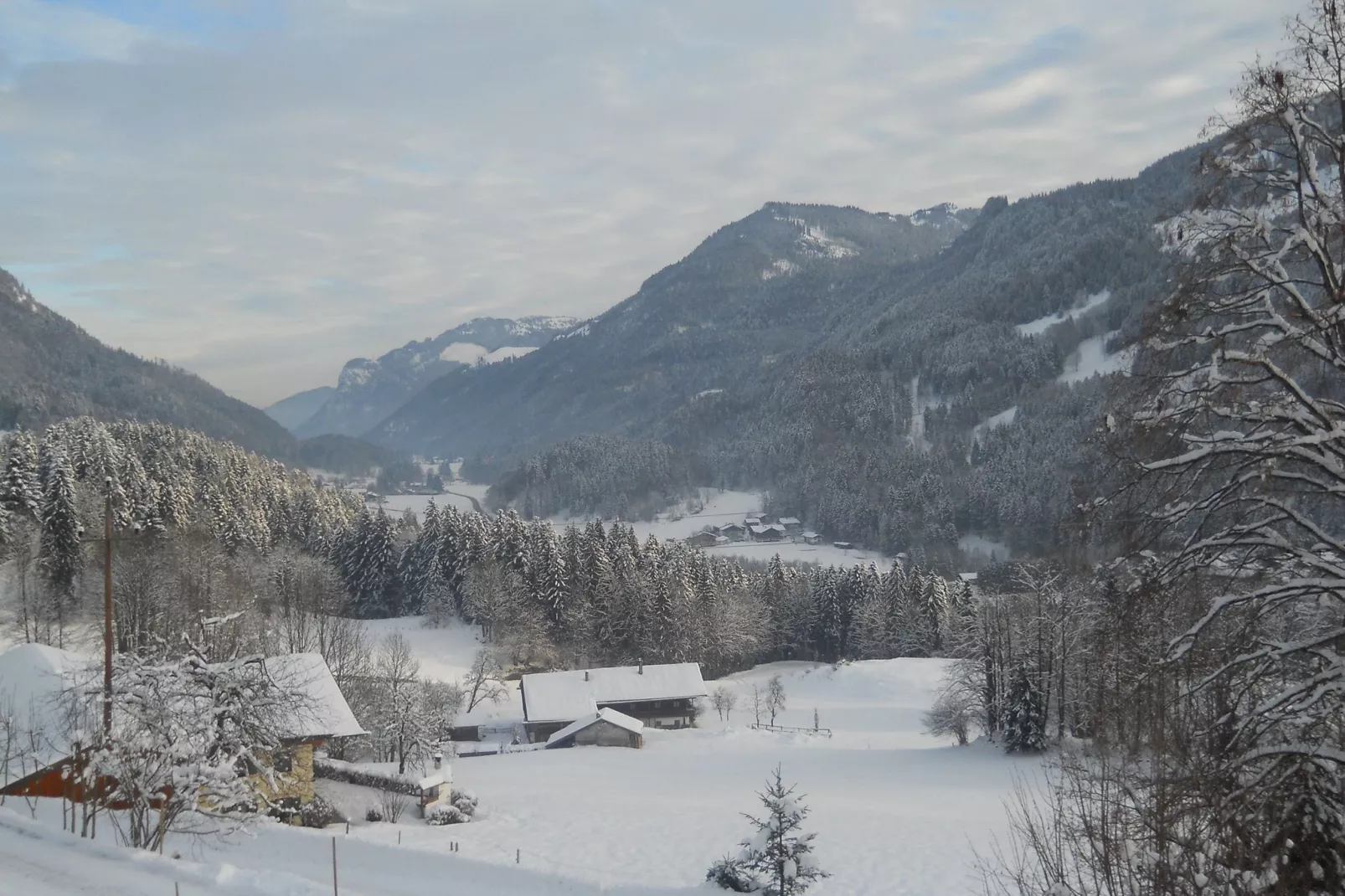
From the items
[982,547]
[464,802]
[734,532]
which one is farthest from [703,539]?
[464,802]

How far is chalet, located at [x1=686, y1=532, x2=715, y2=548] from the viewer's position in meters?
136

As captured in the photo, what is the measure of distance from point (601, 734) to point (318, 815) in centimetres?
2546

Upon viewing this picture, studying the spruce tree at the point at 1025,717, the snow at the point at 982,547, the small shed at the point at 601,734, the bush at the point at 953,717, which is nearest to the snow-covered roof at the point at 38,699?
the small shed at the point at 601,734

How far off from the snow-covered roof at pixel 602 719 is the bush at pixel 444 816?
21.7 m

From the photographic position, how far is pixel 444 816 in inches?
1178

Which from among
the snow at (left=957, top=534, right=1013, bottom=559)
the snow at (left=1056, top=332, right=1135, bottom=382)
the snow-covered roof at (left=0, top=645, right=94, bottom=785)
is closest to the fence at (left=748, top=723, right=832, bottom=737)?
the snow-covered roof at (left=0, top=645, right=94, bottom=785)

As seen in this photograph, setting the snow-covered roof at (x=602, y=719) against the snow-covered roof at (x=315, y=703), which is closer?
the snow-covered roof at (x=315, y=703)

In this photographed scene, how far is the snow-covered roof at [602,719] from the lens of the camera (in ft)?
170

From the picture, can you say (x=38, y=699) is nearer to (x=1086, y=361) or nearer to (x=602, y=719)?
(x=602, y=719)

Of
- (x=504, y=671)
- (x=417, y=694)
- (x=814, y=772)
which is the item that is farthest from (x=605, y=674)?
(x=814, y=772)

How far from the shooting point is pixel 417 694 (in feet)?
149

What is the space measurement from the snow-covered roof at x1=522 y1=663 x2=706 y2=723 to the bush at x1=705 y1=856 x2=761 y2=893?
1458 inches

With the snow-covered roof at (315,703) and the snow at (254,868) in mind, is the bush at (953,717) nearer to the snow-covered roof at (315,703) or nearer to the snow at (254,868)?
the snow at (254,868)

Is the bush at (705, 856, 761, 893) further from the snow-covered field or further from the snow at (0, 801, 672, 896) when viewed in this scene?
the snow at (0, 801, 672, 896)
